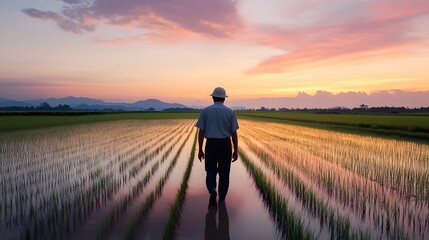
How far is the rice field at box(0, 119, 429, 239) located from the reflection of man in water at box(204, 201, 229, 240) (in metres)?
0.02

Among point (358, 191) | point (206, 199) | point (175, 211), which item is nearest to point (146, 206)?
point (175, 211)

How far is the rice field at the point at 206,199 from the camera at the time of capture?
5.10m

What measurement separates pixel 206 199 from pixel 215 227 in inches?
70.1

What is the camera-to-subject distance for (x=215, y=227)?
209 inches

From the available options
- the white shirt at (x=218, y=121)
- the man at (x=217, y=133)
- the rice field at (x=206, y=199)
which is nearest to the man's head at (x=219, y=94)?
the man at (x=217, y=133)

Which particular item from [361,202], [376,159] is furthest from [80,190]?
[376,159]

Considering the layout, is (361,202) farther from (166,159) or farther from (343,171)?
(166,159)

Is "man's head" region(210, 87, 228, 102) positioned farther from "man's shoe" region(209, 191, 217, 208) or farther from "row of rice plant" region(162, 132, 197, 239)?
"row of rice plant" region(162, 132, 197, 239)

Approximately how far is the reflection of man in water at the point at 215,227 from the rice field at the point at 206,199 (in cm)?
2

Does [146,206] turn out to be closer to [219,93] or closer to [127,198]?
[127,198]

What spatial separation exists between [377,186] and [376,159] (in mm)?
4610

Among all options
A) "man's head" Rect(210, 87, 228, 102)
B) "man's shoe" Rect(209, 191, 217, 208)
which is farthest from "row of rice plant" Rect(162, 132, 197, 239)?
"man's head" Rect(210, 87, 228, 102)

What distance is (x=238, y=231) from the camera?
5148 millimetres

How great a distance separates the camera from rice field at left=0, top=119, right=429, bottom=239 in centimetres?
510
